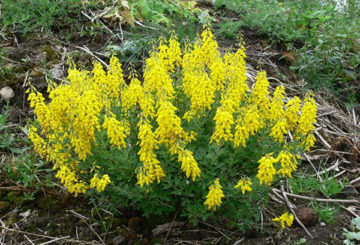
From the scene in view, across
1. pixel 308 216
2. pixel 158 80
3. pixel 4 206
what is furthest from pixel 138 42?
pixel 308 216

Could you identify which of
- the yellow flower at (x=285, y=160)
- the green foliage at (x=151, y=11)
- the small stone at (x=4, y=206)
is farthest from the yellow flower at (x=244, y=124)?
the green foliage at (x=151, y=11)

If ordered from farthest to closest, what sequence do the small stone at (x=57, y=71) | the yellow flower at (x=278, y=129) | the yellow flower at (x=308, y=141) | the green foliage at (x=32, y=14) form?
the green foliage at (x=32, y=14) → the small stone at (x=57, y=71) → the yellow flower at (x=308, y=141) → the yellow flower at (x=278, y=129)

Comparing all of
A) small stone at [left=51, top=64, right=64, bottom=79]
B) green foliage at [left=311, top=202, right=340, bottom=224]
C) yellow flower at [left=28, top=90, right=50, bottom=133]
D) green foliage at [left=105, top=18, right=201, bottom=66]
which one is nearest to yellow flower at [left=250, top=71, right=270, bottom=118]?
green foliage at [left=311, top=202, right=340, bottom=224]

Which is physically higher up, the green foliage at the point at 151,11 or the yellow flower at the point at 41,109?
the yellow flower at the point at 41,109

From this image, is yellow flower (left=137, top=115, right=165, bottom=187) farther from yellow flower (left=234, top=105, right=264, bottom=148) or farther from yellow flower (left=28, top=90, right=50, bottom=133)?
yellow flower (left=28, top=90, right=50, bottom=133)

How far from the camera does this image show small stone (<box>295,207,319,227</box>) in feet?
12.5

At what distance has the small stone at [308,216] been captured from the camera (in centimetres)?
382

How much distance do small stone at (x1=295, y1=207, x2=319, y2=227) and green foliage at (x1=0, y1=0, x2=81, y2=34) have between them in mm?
4863

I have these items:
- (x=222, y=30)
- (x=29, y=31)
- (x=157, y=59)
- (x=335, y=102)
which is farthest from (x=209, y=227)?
(x=29, y=31)

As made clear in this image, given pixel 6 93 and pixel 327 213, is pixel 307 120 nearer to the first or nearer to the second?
pixel 327 213

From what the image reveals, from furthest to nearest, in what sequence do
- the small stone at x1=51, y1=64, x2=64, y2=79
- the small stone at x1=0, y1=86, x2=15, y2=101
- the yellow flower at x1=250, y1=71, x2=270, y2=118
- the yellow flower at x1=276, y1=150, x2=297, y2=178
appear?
the small stone at x1=51, y1=64, x2=64, y2=79 → the small stone at x1=0, y1=86, x2=15, y2=101 → the yellow flower at x1=250, y1=71, x2=270, y2=118 → the yellow flower at x1=276, y1=150, x2=297, y2=178

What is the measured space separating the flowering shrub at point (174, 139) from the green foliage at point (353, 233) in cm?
102

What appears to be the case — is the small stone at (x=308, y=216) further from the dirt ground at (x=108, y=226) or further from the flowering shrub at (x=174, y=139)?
the flowering shrub at (x=174, y=139)

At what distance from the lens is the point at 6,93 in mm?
5168
